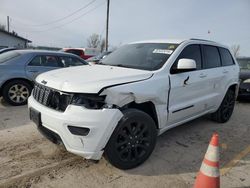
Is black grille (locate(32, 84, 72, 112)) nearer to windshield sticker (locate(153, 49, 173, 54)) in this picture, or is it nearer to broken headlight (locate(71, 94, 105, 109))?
broken headlight (locate(71, 94, 105, 109))

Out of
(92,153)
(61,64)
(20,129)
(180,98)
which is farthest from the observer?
(61,64)

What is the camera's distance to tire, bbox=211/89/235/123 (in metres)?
5.16

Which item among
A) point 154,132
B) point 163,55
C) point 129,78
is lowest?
point 154,132

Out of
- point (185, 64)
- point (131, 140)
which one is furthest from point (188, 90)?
point (131, 140)

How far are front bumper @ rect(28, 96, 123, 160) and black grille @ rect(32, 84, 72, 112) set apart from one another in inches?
4.3

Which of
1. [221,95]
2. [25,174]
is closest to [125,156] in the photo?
[25,174]

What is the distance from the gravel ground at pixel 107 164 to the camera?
2.80 metres

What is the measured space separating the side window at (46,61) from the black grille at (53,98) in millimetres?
3319

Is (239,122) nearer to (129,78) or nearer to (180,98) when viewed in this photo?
(180,98)

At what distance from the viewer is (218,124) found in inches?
207

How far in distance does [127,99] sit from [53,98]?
93 centimetres

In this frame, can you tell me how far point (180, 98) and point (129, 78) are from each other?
108 centimetres

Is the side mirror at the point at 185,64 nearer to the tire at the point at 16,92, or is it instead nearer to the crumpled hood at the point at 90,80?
the crumpled hood at the point at 90,80

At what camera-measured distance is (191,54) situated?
3.98m
